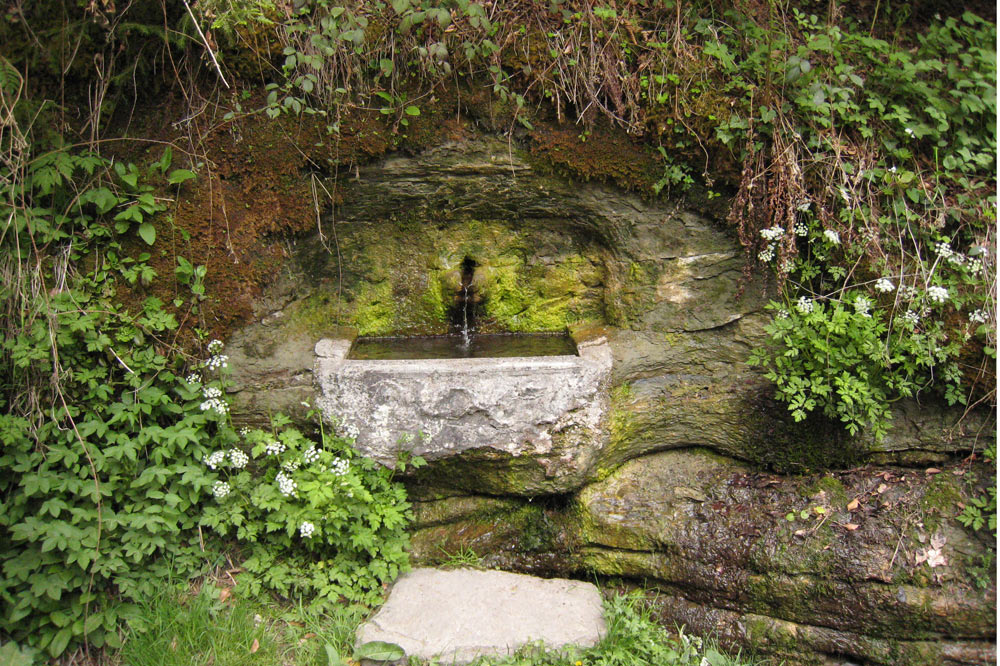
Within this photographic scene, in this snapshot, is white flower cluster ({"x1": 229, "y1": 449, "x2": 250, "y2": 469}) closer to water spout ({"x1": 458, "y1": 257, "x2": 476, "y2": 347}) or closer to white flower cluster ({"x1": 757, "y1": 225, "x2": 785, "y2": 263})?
water spout ({"x1": 458, "y1": 257, "x2": 476, "y2": 347})

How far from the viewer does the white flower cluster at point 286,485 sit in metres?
2.64

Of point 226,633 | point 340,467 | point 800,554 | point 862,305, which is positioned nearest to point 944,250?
point 862,305

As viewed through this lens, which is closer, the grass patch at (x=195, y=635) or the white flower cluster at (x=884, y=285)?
the grass patch at (x=195, y=635)

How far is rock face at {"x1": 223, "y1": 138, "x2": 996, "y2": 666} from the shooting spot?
103 inches

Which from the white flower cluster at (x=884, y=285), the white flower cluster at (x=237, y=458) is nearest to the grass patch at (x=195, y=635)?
the white flower cluster at (x=237, y=458)

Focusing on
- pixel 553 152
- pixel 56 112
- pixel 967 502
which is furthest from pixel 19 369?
pixel 967 502

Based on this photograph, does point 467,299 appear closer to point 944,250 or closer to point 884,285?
point 884,285

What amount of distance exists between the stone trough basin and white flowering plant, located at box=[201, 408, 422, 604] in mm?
123

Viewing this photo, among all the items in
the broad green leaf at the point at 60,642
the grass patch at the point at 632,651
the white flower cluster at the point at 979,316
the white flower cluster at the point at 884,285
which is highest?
the white flower cluster at the point at 884,285

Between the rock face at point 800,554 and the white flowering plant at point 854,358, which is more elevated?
the white flowering plant at point 854,358

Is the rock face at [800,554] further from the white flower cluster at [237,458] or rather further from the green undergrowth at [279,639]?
the white flower cluster at [237,458]

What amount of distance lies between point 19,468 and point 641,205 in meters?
2.92

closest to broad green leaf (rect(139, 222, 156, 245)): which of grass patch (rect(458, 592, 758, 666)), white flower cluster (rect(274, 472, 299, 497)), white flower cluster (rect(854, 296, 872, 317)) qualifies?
white flower cluster (rect(274, 472, 299, 497))

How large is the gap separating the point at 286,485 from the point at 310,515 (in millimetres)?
167
